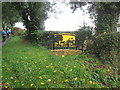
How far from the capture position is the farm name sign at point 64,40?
656 centimetres

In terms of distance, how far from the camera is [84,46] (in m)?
6.77

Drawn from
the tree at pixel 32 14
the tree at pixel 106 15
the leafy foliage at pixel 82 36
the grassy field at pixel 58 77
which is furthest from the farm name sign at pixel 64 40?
the tree at pixel 32 14

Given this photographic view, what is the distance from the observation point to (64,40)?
6.59 metres

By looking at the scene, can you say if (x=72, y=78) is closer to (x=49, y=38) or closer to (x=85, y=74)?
(x=85, y=74)

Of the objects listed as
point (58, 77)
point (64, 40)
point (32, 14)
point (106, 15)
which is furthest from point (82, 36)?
point (32, 14)

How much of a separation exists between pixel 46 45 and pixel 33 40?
1.80m

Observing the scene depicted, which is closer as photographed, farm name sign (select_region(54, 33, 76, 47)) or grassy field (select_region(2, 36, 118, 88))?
grassy field (select_region(2, 36, 118, 88))

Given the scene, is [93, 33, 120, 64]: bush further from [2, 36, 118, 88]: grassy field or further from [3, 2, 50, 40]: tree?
[3, 2, 50, 40]: tree

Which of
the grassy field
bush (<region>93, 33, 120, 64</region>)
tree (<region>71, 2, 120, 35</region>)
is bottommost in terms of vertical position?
the grassy field

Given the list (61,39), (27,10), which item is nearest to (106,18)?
(61,39)

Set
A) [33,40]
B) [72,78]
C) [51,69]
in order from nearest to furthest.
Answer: [72,78], [51,69], [33,40]

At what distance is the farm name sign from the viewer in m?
6.56

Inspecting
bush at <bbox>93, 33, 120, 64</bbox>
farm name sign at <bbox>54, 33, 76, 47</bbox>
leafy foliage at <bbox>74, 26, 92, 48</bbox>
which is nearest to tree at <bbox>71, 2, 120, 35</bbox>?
leafy foliage at <bbox>74, 26, 92, 48</bbox>

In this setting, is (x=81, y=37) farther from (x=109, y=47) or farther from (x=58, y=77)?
(x=58, y=77)
